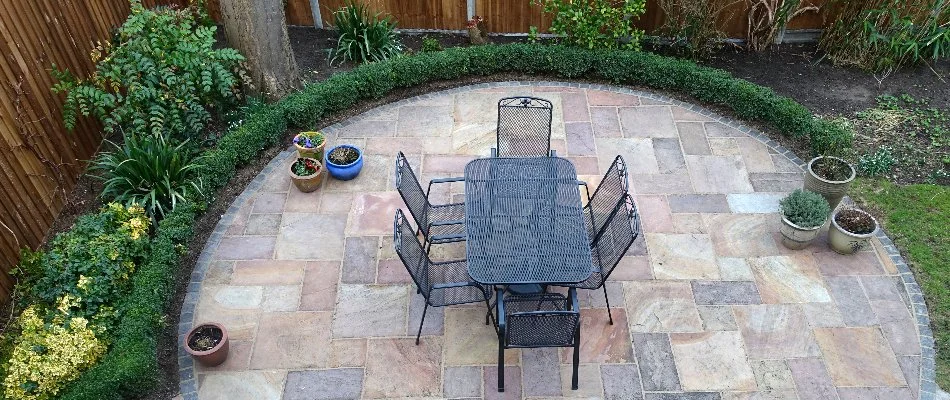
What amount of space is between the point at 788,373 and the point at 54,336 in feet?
15.6

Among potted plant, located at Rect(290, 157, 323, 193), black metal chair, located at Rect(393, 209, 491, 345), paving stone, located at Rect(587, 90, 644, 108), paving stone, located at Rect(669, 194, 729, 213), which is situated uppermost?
black metal chair, located at Rect(393, 209, 491, 345)

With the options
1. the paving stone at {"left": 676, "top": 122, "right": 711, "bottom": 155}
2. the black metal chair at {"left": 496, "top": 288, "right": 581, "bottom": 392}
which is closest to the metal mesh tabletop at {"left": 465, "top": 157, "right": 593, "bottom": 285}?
the black metal chair at {"left": 496, "top": 288, "right": 581, "bottom": 392}

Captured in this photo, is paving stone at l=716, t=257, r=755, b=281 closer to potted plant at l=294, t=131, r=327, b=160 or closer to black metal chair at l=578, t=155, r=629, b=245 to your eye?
black metal chair at l=578, t=155, r=629, b=245

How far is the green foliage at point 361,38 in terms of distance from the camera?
7.88 metres

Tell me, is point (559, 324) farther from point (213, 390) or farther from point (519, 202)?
point (213, 390)

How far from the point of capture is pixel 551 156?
17.8 ft

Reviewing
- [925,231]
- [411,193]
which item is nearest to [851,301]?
[925,231]

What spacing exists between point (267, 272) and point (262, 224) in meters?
0.58

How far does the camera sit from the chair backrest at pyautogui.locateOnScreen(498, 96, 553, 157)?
5957 millimetres

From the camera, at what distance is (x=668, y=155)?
659cm

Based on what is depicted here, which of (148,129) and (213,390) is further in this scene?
(148,129)

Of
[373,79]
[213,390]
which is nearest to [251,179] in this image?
[373,79]

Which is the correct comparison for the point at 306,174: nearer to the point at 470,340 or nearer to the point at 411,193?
the point at 411,193

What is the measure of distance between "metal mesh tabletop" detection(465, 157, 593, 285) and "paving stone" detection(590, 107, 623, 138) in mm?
1746
